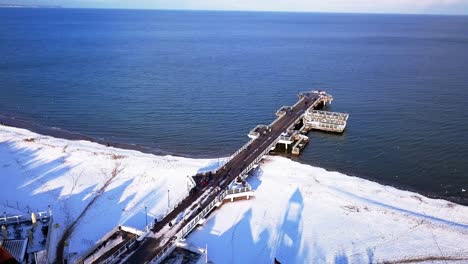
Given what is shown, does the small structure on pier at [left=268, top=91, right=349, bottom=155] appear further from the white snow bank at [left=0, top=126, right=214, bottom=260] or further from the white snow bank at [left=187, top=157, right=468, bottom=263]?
the white snow bank at [left=0, top=126, right=214, bottom=260]

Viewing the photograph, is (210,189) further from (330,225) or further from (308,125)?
(308,125)

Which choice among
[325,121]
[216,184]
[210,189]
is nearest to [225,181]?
[216,184]

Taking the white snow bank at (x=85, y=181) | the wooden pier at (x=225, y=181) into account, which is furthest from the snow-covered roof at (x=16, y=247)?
the wooden pier at (x=225, y=181)

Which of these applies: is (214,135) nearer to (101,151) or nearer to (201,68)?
(101,151)

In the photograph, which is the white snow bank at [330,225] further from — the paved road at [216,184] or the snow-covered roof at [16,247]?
the snow-covered roof at [16,247]

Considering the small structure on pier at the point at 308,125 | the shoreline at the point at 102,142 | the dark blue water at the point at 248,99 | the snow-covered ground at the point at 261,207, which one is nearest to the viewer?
the snow-covered ground at the point at 261,207
